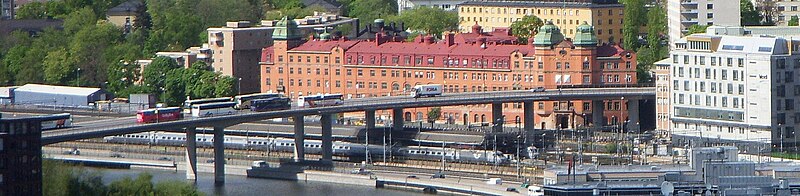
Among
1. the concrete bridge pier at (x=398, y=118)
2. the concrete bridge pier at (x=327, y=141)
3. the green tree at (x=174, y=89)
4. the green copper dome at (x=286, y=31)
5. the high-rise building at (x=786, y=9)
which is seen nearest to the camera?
the concrete bridge pier at (x=327, y=141)

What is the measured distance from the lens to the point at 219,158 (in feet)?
398

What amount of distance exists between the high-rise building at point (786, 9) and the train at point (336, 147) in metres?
36.9

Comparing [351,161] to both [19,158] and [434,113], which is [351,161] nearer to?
[434,113]

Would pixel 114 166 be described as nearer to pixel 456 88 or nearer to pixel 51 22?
pixel 456 88

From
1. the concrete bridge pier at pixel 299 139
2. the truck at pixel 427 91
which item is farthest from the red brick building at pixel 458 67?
the concrete bridge pier at pixel 299 139

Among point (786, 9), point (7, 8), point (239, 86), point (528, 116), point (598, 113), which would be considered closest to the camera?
point (528, 116)

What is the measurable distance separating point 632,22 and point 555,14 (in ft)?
15.7

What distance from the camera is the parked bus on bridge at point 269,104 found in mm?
125938

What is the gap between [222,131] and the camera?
404ft

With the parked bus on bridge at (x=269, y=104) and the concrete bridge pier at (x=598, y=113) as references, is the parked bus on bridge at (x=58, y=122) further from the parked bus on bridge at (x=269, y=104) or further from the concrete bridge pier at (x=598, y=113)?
the concrete bridge pier at (x=598, y=113)

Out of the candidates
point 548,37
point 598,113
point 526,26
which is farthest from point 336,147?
point 526,26

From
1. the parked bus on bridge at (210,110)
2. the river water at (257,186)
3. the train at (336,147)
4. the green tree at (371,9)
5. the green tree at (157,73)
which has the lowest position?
the river water at (257,186)

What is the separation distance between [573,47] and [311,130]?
1280cm

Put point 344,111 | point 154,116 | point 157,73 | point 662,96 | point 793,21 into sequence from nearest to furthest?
1. point 154,116
2. point 344,111
3. point 662,96
4. point 157,73
5. point 793,21
